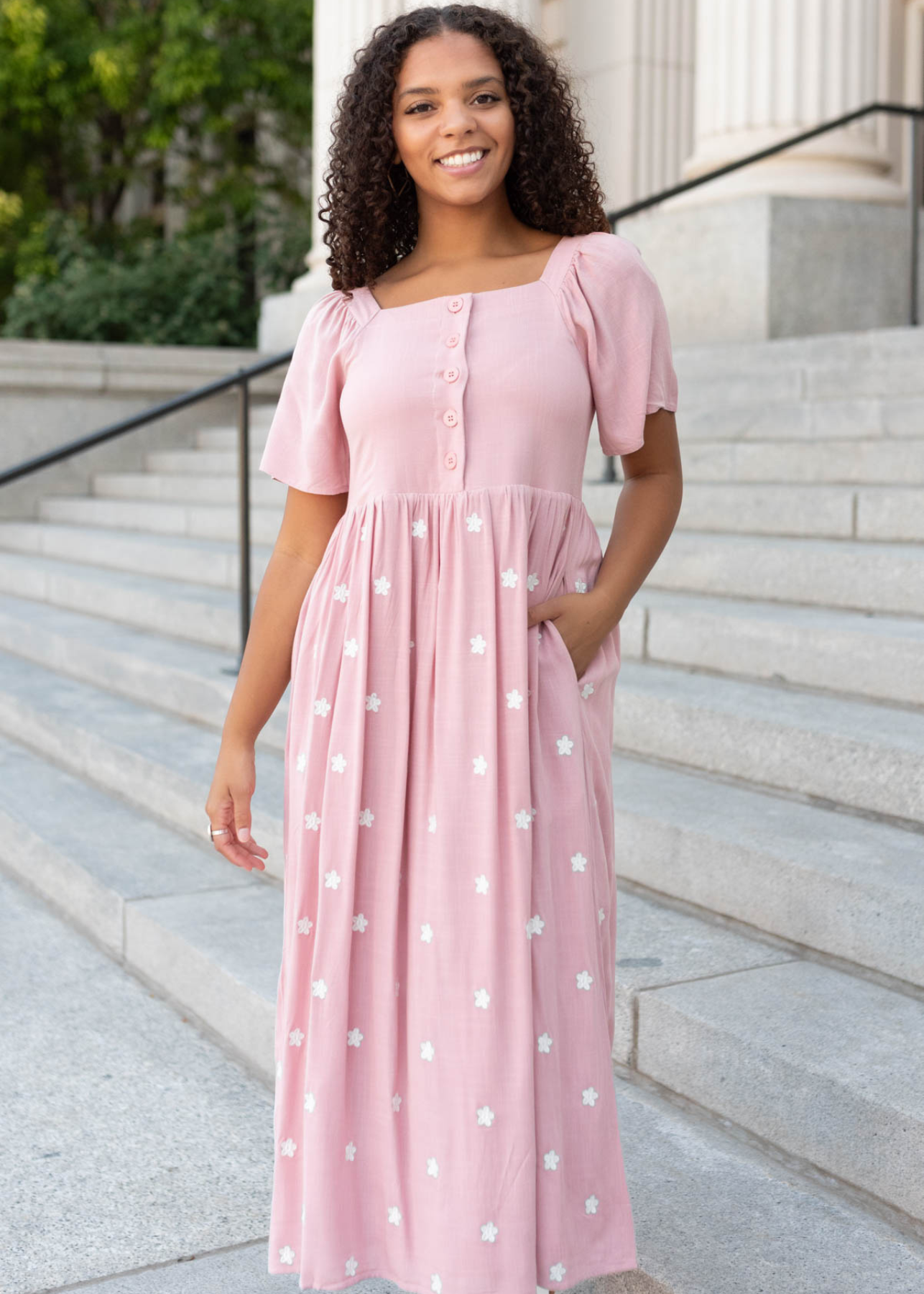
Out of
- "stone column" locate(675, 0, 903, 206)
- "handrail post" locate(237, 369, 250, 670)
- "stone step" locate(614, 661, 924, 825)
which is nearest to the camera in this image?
"stone step" locate(614, 661, 924, 825)

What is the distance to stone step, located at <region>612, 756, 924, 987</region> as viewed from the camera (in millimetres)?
2939

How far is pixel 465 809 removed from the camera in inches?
75.1

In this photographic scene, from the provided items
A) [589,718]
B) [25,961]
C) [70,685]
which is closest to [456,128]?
[589,718]

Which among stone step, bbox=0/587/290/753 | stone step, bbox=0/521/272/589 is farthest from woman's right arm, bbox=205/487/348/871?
stone step, bbox=0/521/272/589

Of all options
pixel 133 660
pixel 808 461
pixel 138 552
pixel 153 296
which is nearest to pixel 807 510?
pixel 808 461

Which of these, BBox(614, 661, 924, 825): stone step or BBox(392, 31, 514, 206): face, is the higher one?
BBox(392, 31, 514, 206): face

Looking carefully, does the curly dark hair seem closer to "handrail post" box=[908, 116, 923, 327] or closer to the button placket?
the button placket

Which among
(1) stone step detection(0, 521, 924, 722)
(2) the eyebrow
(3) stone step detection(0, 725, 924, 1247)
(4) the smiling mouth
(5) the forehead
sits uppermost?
(5) the forehead

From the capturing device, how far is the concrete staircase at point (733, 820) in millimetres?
2494

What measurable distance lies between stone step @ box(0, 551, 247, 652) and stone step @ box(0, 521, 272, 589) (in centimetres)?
5

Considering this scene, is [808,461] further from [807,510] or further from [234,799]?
[234,799]

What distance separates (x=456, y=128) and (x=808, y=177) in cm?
636

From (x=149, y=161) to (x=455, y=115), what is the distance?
17616 mm

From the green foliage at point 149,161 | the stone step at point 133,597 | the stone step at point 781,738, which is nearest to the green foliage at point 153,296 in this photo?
the green foliage at point 149,161
